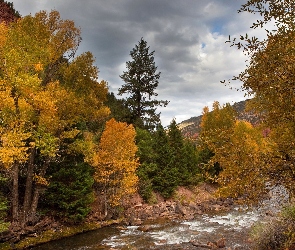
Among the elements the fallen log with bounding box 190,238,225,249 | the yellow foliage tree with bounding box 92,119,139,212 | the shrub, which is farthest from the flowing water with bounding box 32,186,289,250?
the yellow foliage tree with bounding box 92,119,139,212

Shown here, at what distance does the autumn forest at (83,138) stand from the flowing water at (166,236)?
8.80ft

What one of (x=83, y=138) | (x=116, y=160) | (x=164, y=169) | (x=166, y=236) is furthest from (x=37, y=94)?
(x=164, y=169)

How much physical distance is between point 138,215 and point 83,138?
11.0 meters

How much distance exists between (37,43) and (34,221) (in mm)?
13201

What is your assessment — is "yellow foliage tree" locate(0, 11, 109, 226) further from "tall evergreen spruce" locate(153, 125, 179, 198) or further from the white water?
"tall evergreen spruce" locate(153, 125, 179, 198)

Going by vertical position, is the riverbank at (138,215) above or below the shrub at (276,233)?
below

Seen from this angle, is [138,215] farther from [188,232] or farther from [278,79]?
[278,79]

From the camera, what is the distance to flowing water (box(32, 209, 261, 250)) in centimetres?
1992

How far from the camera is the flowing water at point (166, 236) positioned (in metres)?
19.9

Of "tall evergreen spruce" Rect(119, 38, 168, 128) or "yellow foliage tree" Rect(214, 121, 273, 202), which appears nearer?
"yellow foliage tree" Rect(214, 121, 273, 202)

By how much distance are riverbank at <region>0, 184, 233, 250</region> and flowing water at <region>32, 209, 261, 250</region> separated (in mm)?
826

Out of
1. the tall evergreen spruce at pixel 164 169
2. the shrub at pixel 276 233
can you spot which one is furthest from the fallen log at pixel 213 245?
the tall evergreen spruce at pixel 164 169

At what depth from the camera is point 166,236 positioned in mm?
22641

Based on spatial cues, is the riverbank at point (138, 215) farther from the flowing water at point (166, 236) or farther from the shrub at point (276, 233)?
the shrub at point (276, 233)
